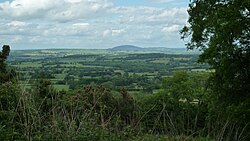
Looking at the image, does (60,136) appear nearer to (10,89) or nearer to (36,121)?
(36,121)

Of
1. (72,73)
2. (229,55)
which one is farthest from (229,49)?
(72,73)

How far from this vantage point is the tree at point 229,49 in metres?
17.0

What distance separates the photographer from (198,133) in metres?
6.75

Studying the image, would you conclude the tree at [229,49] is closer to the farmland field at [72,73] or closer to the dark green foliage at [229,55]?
the dark green foliage at [229,55]

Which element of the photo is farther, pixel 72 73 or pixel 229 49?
pixel 72 73

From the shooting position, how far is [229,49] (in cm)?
1720

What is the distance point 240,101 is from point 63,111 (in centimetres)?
1266

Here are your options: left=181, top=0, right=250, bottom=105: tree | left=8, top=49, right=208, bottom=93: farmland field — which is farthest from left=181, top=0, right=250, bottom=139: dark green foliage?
left=8, top=49, right=208, bottom=93: farmland field

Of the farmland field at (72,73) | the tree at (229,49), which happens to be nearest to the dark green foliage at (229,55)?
the tree at (229,49)

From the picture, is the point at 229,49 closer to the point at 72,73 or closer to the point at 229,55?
the point at 229,55

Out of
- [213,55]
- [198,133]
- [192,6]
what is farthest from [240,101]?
[198,133]

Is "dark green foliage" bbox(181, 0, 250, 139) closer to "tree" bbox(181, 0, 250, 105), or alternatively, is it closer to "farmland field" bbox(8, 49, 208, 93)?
"tree" bbox(181, 0, 250, 105)

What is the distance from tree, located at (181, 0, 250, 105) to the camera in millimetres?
16969

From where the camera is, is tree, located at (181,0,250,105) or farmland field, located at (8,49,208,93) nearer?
farmland field, located at (8,49,208,93)
